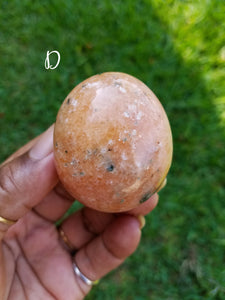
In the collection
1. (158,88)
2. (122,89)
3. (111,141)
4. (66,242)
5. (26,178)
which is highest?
(122,89)

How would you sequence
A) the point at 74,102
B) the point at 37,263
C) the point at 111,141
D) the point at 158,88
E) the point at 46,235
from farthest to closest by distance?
the point at 158,88, the point at 46,235, the point at 37,263, the point at 74,102, the point at 111,141

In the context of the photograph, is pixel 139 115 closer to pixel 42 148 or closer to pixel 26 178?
pixel 42 148

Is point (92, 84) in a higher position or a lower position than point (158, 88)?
higher

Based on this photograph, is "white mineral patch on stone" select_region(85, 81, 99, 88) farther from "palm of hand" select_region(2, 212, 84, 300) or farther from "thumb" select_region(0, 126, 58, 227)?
"palm of hand" select_region(2, 212, 84, 300)

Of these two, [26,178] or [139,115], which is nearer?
[139,115]

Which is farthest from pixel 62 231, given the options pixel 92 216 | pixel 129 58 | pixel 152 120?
pixel 129 58

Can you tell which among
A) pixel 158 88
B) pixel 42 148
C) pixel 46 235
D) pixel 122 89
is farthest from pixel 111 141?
pixel 158 88
